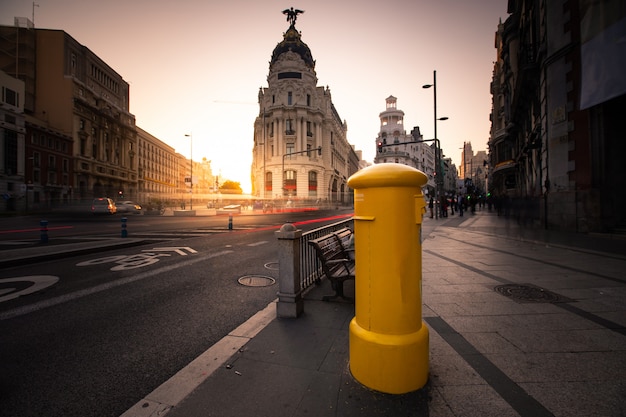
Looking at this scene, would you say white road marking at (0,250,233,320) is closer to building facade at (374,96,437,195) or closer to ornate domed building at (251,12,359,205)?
ornate domed building at (251,12,359,205)

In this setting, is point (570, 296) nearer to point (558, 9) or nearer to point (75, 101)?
point (558, 9)

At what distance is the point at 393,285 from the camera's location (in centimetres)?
216

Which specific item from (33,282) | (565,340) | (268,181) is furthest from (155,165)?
(565,340)

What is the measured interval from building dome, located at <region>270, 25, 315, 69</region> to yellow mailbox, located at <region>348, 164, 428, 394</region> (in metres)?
71.0

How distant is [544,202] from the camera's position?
1340 cm

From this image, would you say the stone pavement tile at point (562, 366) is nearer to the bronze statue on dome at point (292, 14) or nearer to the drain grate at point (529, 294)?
the drain grate at point (529, 294)

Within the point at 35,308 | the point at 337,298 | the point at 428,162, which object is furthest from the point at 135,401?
the point at 428,162

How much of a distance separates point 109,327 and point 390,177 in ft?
12.7

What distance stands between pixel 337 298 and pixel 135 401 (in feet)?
9.15

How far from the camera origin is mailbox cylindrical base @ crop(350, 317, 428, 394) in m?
2.12

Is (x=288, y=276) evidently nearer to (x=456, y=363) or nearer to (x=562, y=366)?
(x=456, y=363)

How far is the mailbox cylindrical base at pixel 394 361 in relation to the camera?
2117 millimetres

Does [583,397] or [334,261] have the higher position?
[334,261]

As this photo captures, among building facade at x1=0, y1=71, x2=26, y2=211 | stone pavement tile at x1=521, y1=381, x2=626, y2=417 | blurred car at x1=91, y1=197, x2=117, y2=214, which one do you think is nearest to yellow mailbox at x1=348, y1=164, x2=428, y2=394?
stone pavement tile at x1=521, y1=381, x2=626, y2=417
